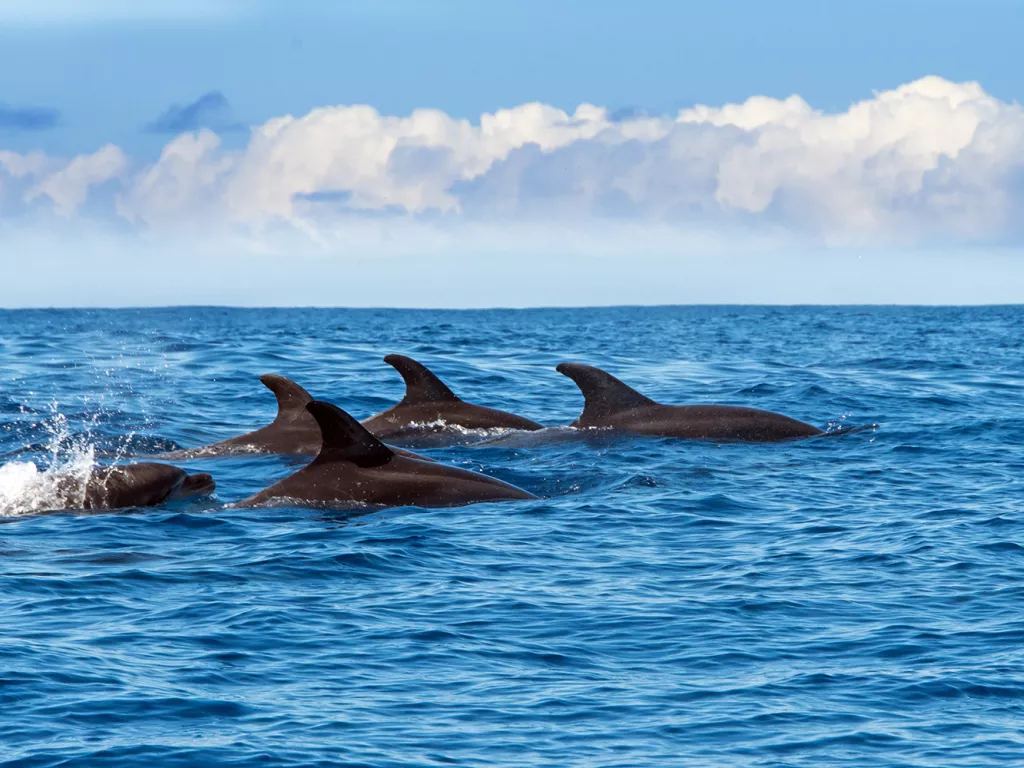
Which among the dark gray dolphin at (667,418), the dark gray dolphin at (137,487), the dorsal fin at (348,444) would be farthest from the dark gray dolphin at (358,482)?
the dark gray dolphin at (667,418)

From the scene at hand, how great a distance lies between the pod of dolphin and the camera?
592 inches

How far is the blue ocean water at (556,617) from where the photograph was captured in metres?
8.28

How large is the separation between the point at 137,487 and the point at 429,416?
6.61 metres

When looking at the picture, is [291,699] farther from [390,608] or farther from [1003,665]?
[1003,665]

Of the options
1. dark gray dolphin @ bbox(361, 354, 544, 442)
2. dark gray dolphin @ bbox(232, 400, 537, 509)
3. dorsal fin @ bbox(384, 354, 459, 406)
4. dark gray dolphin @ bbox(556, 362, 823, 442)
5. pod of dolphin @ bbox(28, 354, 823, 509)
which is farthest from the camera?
dorsal fin @ bbox(384, 354, 459, 406)

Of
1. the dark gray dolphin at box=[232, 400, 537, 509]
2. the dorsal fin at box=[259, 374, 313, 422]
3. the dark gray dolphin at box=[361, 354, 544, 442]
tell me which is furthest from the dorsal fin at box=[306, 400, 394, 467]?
the dark gray dolphin at box=[361, 354, 544, 442]

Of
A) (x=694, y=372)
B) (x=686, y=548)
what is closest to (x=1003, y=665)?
(x=686, y=548)

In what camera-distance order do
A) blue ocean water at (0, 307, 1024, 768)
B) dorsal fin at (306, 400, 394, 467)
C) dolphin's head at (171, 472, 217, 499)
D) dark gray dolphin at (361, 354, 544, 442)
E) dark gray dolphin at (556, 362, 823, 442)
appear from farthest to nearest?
dark gray dolphin at (361, 354, 544, 442) < dark gray dolphin at (556, 362, 823, 442) < dolphin's head at (171, 472, 217, 499) < dorsal fin at (306, 400, 394, 467) < blue ocean water at (0, 307, 1024, 768)

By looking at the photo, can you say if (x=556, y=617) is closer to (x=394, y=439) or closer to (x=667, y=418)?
(x=394, y=439)

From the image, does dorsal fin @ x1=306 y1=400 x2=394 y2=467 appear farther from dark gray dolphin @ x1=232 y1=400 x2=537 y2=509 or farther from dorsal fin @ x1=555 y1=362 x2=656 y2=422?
dorsal fin @ x1=555 y1=362 x2=656 y2=422

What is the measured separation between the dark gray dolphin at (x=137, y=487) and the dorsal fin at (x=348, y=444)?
161 centimetres

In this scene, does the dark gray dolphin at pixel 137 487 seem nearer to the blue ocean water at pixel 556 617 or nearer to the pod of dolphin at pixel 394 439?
the pod of dolphin at pixel 394 439

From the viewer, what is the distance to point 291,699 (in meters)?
8.88

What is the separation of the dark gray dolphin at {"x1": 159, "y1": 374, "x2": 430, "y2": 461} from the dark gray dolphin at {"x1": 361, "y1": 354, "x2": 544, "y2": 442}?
4.31 feet
